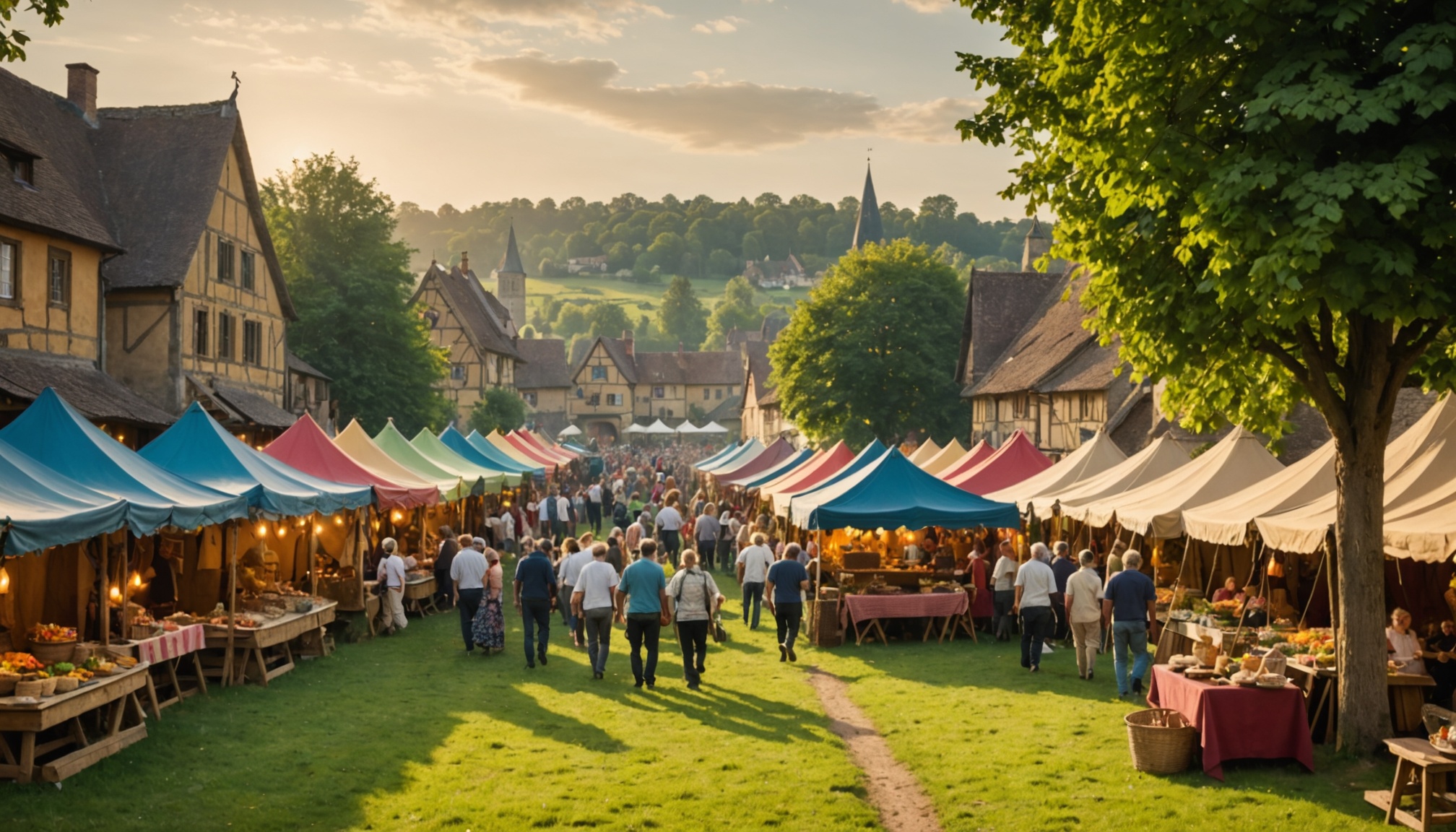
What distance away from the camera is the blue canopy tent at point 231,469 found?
14.8 m

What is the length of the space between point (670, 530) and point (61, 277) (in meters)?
12.8

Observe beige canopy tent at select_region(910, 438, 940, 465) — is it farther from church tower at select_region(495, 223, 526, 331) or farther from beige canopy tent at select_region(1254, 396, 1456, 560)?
church tower at select_region(495, 223, 526, 331)

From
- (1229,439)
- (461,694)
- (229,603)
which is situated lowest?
(461,694)

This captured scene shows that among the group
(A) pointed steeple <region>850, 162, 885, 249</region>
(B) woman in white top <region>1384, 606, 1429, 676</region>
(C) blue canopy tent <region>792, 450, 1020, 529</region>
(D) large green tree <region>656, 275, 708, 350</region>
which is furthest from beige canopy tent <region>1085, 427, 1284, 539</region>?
(D) large green tree <region>656, 275, 708, 350</region>

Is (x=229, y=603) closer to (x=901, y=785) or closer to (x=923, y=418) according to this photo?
(x=901, y=785)

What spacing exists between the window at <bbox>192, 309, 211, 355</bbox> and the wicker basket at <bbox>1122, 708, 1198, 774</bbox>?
24.1 meters

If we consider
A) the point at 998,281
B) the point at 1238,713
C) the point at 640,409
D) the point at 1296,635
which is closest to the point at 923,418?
the point at 998,281

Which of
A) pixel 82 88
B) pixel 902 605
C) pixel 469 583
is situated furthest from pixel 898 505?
pixel 82 88

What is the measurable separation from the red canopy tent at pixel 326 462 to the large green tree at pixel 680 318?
138 metres

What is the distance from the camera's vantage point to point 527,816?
8.91 metres

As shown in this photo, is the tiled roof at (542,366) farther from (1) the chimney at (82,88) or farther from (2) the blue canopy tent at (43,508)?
(2) the blue canopy tent at (43,508)

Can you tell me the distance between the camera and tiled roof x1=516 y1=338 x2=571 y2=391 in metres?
86.4

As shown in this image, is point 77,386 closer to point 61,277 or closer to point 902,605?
point 61,277

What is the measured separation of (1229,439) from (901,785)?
33.2 feet
